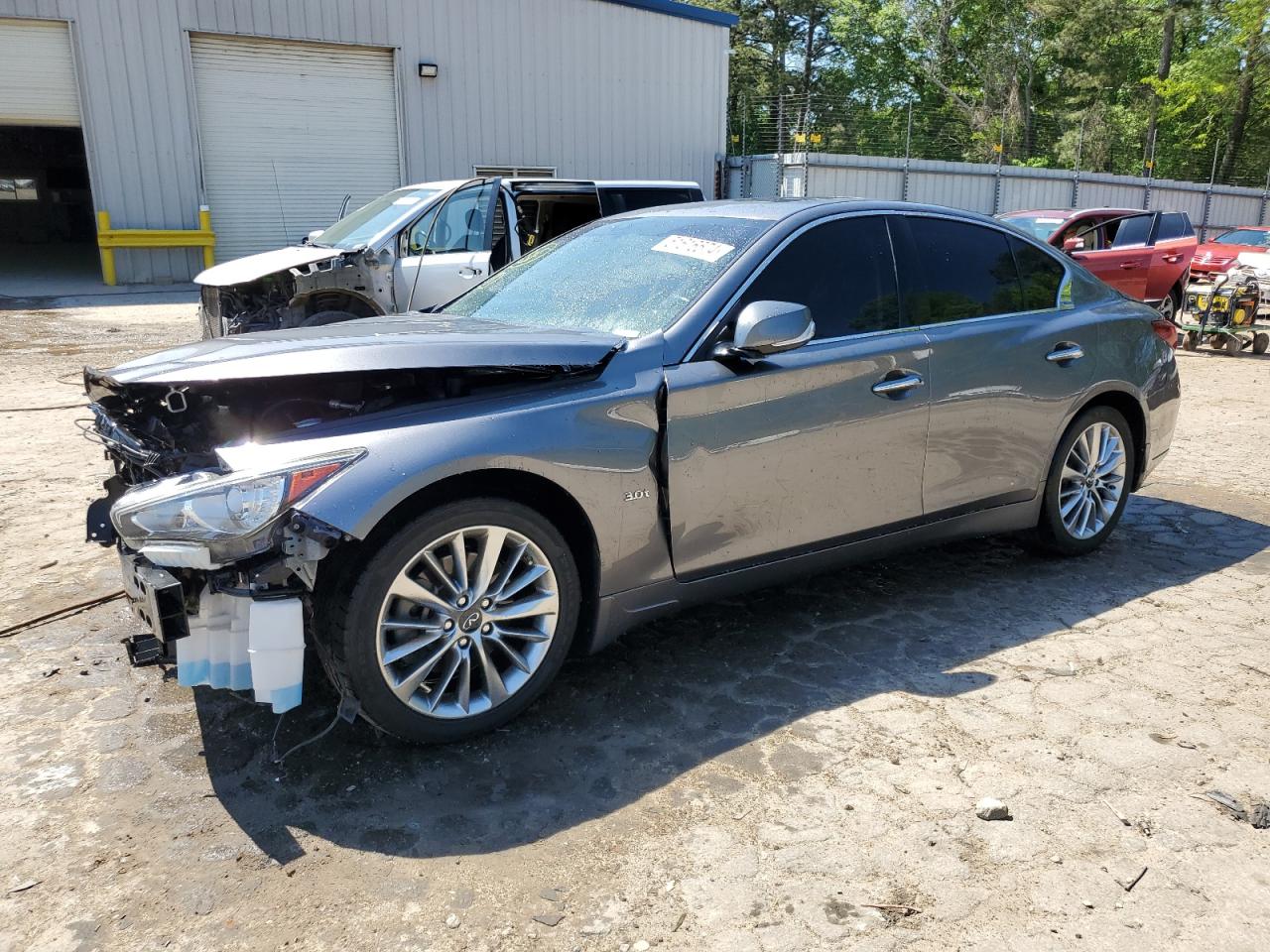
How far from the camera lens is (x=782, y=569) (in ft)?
12.0

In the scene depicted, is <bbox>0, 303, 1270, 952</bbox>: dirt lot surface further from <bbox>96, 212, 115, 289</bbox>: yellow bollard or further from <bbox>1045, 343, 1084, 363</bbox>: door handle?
<bbox>96, 212, 115, 289</bbox>: yellow bollard

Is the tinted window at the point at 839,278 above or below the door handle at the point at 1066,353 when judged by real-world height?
above

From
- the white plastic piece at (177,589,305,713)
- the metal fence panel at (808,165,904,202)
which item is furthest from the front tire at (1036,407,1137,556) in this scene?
the metal fence panel at (808,165,904,202)

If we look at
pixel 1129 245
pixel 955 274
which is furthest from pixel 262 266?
pixel 1129 245

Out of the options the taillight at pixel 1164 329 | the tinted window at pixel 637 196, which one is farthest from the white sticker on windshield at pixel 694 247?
the tinted window at pixel 637 196

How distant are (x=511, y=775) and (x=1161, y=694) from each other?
2.33 m

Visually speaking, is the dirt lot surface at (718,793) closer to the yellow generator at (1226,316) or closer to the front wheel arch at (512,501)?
the front wheel arch at (512,501)

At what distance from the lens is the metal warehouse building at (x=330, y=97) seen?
17359 millimetres

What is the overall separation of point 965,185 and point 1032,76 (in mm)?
21236

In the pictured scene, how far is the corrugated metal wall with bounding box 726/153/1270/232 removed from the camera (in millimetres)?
21688

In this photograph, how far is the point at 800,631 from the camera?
13.0 feet

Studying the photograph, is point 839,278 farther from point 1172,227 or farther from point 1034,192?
point 1034,192

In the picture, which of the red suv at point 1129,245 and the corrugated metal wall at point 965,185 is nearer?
the red suv at point 1129,245

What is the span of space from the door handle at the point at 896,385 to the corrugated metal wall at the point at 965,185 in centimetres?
1605
